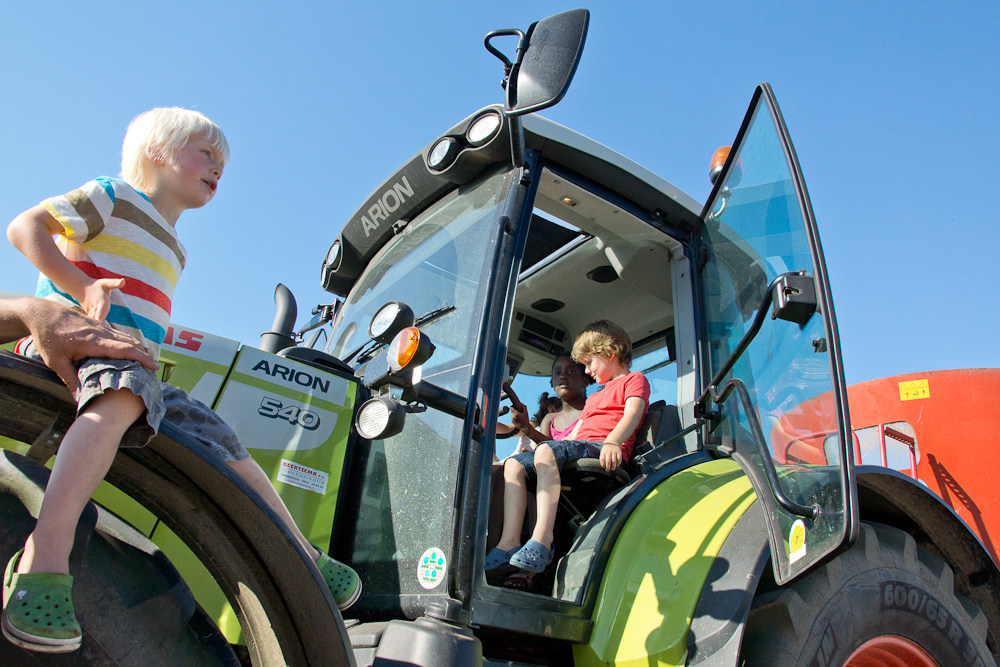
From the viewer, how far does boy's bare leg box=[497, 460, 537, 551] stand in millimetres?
2316

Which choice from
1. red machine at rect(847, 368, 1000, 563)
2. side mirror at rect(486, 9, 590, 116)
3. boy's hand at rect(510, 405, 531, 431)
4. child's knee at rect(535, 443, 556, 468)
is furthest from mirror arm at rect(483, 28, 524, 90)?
red machine at rect(847, 368, 1000, 563)

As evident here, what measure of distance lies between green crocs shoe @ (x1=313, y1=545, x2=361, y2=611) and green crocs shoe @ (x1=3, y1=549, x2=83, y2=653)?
0.56m

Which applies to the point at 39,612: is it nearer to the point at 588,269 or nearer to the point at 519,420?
the point at 519,420

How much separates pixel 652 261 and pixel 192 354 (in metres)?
1.90

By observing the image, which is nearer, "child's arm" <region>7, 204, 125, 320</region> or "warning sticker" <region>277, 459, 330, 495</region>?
"child's arm" <region>7, 204, 125, 320</region>

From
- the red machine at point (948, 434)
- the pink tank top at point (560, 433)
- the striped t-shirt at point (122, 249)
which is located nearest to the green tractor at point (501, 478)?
the striped t-shirt at point (122, 249)

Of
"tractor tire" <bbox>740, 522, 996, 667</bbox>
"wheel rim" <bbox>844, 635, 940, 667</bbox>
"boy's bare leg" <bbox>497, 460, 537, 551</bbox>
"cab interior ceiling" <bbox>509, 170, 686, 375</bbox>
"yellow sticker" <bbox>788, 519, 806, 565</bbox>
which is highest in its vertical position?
"cab interior ceiling" <bbox>509, 170, 686, 375</bbox>

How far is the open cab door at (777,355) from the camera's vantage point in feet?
5.91

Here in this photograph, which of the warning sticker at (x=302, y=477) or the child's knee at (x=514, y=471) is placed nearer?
the warning sticker at (x=302, y=477)

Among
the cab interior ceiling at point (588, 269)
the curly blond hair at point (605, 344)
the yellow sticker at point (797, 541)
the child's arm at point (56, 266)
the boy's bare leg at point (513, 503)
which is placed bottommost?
the yellow sticker at point (797, 541)

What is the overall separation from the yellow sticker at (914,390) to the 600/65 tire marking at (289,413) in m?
3.58

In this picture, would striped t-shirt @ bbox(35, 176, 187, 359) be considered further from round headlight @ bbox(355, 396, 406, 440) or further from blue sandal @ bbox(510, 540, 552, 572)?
blue sandal @ bbox(510, 540, 552, 572)

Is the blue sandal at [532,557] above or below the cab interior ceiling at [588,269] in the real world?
below

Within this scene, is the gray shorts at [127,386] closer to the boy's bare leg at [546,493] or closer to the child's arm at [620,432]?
the boy's bare leg at [546,493]
